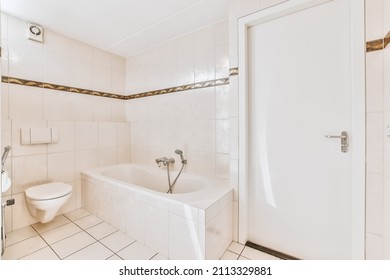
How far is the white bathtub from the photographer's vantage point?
1.38 metres

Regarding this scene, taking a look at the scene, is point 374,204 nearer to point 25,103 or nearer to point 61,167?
point 61,167

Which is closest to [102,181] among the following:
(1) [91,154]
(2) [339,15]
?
(1) [91,154]

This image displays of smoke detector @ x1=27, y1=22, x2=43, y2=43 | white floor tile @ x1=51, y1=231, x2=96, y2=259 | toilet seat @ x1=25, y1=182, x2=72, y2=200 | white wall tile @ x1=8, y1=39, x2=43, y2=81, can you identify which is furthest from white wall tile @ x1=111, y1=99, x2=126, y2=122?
white floor tile @ x1=51, y1=231, x2=96, y2=259

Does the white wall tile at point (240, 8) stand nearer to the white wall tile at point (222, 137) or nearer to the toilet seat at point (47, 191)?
the white wall tile at point (222, 137)

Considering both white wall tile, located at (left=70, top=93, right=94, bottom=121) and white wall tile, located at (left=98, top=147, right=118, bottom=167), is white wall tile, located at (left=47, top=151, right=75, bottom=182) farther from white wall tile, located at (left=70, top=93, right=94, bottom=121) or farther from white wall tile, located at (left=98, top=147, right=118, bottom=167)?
white wall tile, located at (left=70, top=93, right=94, bottom=121)

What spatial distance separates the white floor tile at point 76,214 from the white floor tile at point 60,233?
0.18 m

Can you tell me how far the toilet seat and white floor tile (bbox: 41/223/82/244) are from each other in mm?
367

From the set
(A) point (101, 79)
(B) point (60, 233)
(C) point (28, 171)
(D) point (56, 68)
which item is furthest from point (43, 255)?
(A) point (101, 79)

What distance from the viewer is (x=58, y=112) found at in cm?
229

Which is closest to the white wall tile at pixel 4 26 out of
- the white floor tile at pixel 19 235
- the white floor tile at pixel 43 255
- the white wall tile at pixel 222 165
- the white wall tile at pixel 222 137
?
the white floor tile at pixel 19 235

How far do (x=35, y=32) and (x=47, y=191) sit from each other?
66.6 inches

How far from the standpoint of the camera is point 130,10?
1.85 m

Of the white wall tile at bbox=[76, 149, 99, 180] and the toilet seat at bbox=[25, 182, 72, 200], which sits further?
the white wall tile at bbox=[76, 149, 99, 180]

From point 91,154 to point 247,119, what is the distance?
6.66 feet
